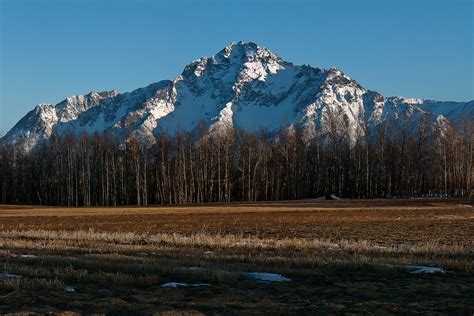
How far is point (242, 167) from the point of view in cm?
9856

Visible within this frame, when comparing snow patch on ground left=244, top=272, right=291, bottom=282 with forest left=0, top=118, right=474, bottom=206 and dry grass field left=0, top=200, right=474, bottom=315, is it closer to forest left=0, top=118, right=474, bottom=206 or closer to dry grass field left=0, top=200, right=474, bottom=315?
dry grass field left=0, top=200, right=474, bottom=315

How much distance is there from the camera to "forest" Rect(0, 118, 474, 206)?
9419 cm

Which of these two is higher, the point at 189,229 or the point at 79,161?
the point at 79,161

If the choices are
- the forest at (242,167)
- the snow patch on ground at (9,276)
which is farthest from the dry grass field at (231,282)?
the forest at (242,167)

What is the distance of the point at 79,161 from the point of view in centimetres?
10025

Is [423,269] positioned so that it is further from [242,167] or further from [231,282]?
[242,167]

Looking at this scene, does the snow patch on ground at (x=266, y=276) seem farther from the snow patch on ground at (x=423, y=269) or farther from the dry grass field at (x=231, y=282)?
the snow patch on ground at (x=423, y=269)

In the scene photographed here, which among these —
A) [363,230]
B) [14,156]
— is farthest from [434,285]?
[14,156]

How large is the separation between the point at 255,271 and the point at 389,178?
81.2 metres

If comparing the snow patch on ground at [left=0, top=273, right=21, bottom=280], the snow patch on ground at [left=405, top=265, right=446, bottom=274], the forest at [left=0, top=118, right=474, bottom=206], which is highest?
the forest at [left=0, top=118, right=474, bottom=206]

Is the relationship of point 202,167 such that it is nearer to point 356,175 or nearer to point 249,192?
point 249,192

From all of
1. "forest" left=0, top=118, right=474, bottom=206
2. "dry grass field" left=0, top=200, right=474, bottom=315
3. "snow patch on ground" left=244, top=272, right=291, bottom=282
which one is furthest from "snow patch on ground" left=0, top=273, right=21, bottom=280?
"forest" left=0, top=118, right=474, bottom=206

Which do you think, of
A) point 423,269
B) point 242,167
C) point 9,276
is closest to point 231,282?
point 9,276

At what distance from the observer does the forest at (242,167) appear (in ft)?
309
